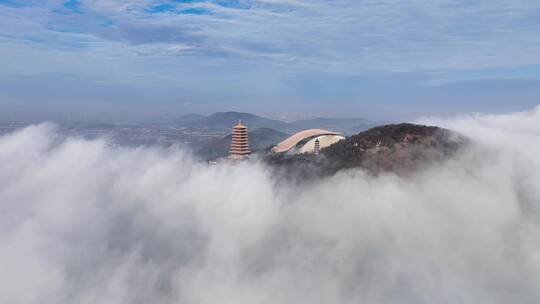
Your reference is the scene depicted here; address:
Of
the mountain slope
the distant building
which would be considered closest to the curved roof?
the distant building

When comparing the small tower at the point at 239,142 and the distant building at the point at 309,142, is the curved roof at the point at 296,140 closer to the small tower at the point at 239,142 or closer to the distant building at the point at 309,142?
the distant building at the point at 309,142

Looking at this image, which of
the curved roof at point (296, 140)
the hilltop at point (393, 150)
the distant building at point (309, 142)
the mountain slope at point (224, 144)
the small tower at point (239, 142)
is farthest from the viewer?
the mountain slope at point (224, 144)

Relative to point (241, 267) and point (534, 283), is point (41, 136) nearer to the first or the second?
point (241, 267)

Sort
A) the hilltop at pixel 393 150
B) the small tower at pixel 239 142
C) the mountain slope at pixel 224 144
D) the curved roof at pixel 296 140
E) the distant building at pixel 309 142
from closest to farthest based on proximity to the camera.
Result: the hilltop at pixel 393 150 < the small tower at pixel 239 142 < the distant building at pixel 309 142 < the curved roof at pixel 296 140 < the mountain slope at pixel 224 144

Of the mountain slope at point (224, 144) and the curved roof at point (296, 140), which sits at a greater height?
the curved roof at point (296, 140)

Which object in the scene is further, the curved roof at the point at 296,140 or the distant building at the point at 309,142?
the curved roof at the point at 296,140

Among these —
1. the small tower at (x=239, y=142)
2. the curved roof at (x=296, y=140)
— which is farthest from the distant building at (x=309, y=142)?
the small tower at (x=239, y=142)

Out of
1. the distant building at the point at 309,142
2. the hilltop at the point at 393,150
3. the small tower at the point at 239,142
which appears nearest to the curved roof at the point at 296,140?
the distant building at the point at 309,142

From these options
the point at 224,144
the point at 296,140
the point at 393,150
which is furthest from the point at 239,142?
the point at 224,144

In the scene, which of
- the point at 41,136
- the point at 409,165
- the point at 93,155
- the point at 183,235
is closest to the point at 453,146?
the point at 409,165

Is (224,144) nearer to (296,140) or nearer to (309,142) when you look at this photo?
(296,140)
